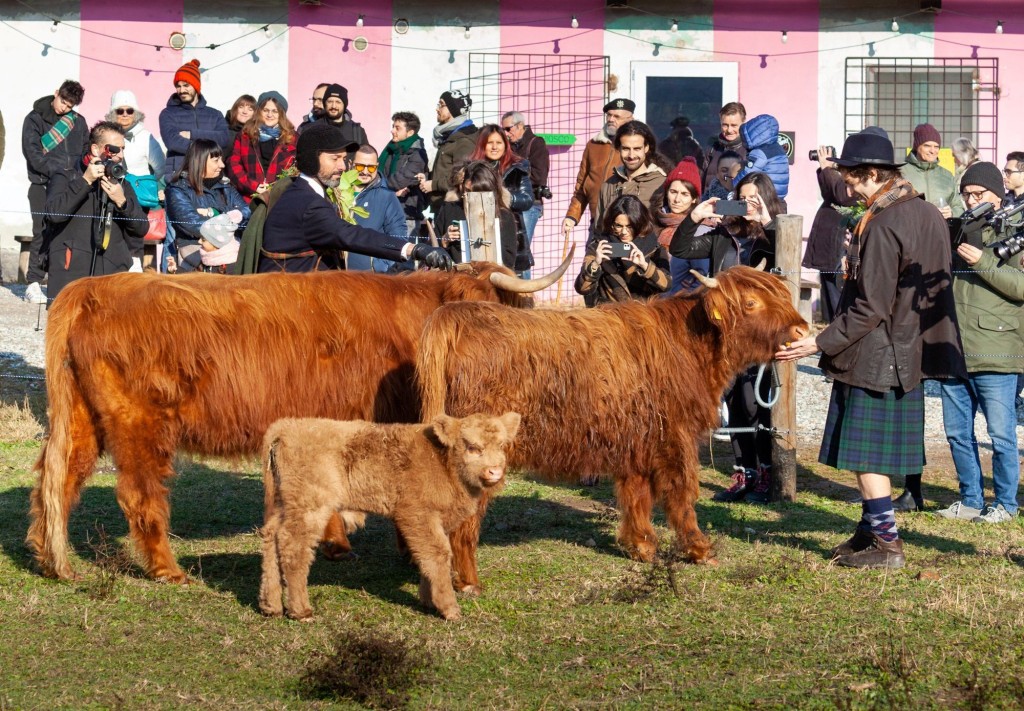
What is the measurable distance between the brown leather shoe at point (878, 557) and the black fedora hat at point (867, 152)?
187 centimetres

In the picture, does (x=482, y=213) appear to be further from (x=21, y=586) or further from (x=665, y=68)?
(x=665, y=68)

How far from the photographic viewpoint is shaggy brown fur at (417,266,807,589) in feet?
20.0

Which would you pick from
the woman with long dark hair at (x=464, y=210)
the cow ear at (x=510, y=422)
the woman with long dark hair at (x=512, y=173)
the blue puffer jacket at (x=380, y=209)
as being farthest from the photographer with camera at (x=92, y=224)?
the cow ear at (x=510, y=422)

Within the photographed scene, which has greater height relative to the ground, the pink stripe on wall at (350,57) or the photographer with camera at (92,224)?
the pink stripe on wall at (350,57)

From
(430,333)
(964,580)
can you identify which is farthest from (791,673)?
(430,333)

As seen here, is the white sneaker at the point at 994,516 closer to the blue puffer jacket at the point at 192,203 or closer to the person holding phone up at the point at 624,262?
the person holding phone up at the point at 624,262

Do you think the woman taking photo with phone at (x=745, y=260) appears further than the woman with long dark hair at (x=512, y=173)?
No

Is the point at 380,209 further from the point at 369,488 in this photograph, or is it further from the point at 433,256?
the point at 369,488

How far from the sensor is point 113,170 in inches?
406

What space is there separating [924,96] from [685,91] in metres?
3.07

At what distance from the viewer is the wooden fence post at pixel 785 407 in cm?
849

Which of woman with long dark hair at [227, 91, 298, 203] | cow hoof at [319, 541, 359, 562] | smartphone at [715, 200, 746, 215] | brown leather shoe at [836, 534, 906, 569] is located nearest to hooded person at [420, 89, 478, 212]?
woman with long dark hair at [227, 91, 298, 203]

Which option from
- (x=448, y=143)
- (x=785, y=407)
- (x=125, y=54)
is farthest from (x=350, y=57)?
(x=785, y=407)

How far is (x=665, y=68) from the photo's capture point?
1656cm
